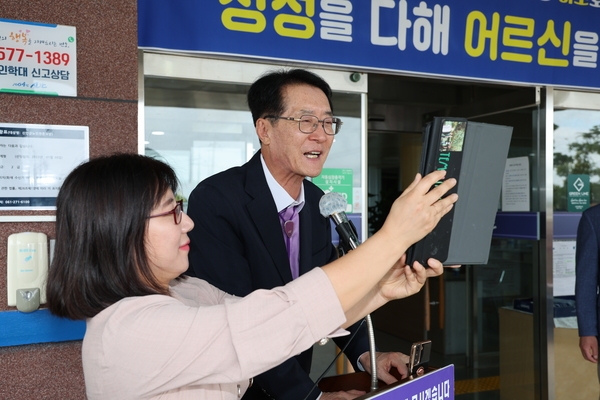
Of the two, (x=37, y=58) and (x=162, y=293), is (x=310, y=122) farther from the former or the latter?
(x=37, y=58)

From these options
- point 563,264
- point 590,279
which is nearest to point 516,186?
point 563,264

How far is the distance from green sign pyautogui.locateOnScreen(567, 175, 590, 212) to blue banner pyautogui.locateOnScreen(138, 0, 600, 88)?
2.32ft

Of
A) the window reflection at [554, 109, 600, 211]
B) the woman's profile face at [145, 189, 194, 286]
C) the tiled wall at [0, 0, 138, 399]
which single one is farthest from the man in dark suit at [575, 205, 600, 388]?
the woman's profile face at [145, 189, 194, 286]

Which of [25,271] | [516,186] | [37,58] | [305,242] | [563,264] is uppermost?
[37,58]

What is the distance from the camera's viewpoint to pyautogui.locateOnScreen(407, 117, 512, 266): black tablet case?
1.16 meters

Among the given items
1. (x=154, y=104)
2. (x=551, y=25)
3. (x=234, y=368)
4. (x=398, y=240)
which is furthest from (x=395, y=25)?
(x=234, y=368)

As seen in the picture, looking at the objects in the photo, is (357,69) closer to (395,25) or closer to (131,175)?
(395,25)

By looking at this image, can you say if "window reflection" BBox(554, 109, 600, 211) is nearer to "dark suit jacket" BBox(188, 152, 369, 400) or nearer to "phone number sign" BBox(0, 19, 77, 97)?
"dark suit jacket" BBox(188, 152, 369, 400)

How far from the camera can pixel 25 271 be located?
Answer: 2109 mm

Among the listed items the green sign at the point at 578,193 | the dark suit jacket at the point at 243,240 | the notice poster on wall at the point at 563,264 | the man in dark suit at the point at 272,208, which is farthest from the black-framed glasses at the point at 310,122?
the green sign at the point at 578,193

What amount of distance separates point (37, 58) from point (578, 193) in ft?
12.2

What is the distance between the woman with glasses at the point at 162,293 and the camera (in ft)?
3.50

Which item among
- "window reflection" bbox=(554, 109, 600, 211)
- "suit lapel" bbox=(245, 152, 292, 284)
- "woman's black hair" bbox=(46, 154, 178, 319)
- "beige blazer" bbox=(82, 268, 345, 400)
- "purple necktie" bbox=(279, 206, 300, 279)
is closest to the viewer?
"beige blazer" bbox=(82, 268, 345, 400)

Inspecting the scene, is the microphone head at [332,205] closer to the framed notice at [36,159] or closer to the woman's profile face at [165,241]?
the woman's profile face at [165,241]
